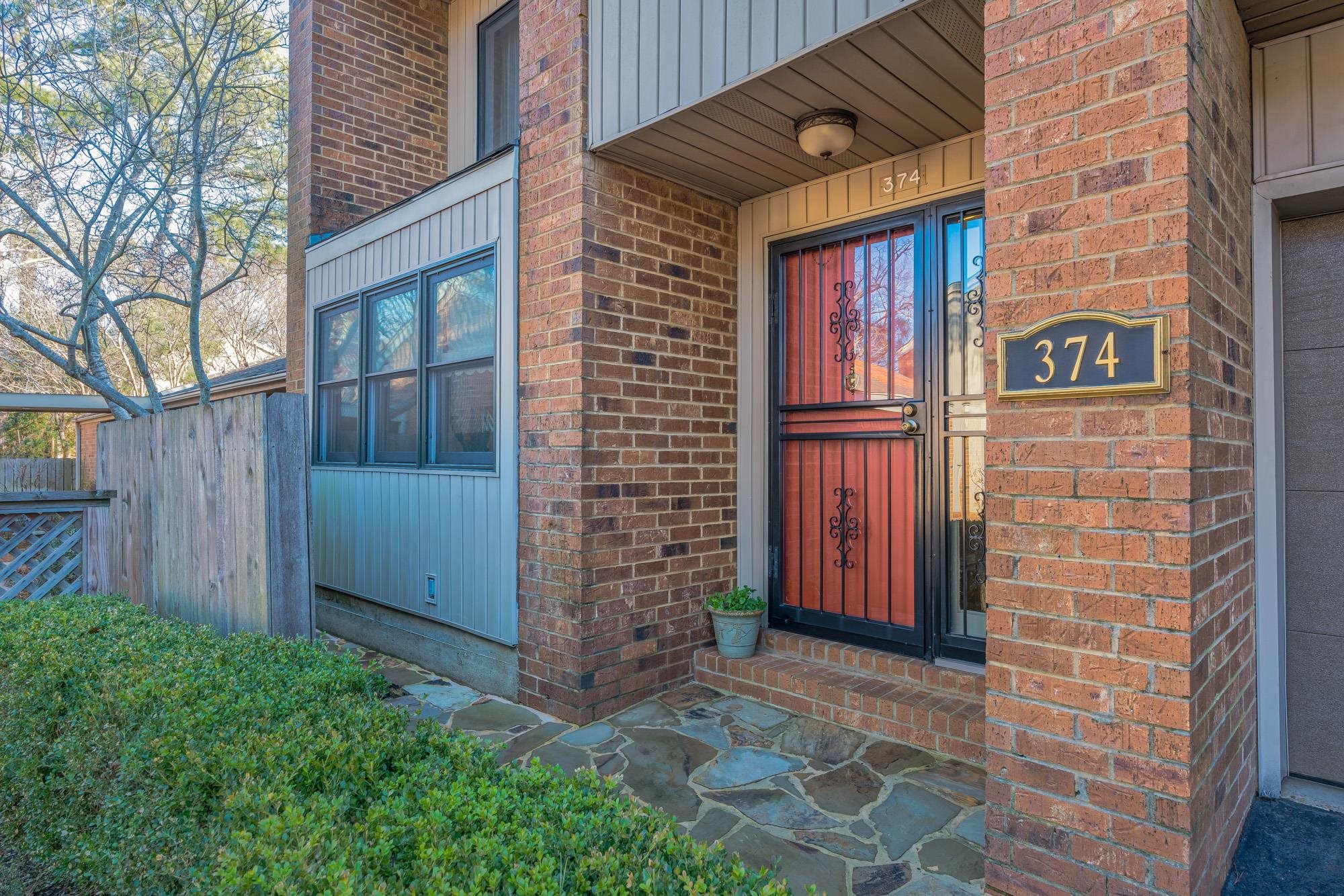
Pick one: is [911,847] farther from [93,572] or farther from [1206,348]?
[93,572]

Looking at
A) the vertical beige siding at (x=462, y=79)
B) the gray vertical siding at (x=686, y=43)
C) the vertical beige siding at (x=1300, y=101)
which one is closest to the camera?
the vertical beige siding at (x=1300, y=101)

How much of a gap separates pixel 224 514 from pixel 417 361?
1.68 m

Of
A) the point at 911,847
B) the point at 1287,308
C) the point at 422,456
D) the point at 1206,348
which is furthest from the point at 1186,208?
the point at 422,456

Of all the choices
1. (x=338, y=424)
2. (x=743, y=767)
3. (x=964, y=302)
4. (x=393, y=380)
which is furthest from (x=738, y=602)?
(x=338, y=424)

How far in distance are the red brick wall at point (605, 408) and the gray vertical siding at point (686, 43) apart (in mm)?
163

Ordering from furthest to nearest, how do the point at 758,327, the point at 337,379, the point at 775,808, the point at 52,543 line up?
the point at 337,379 < the point at 52,543 < the point at 758,327 < the point at 775,808

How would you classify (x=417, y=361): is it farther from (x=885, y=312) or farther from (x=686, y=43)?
(x=885, y=312)

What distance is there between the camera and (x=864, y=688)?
12.0 feet

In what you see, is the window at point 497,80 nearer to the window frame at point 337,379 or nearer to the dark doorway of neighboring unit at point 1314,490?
the window frame at point 337,379

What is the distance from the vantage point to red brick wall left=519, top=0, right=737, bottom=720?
12.6 ft

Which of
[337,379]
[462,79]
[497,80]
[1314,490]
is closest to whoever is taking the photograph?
[1314,490]

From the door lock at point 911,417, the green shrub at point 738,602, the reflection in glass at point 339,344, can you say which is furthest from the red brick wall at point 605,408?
the reflection in glass at point 339,344

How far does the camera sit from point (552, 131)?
4047 mm

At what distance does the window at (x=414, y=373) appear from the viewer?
461 cm
